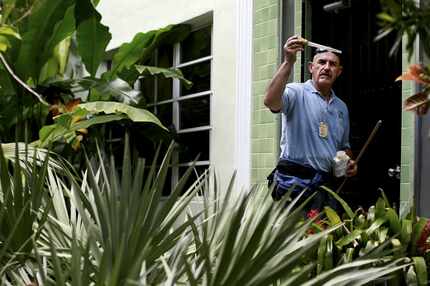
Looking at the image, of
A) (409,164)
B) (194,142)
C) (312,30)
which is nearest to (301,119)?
(409,164)

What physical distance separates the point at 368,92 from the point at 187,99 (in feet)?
9.59

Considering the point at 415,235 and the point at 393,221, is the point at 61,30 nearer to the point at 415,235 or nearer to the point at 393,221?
the point at 393,221

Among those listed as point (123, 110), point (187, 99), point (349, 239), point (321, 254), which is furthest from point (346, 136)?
point (187, 99)

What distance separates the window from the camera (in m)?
8.40

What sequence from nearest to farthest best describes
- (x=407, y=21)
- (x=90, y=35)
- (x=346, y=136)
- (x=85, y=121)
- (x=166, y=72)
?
(x=407, y=21) → (x=346, y=136) → (x=85, y=121) → (x=166, y=72) → (x=90, y=35)

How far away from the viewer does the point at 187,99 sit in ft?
28.8

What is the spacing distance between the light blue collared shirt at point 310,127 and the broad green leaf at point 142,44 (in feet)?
10.0

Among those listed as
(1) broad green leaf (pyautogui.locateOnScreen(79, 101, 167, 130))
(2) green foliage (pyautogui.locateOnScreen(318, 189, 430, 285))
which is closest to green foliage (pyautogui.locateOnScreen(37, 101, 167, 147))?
(1) broad green leaf (pyautogui.locateOnScreen(79, 101, 167, 130))

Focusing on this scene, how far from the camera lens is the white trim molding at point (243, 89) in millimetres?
7418

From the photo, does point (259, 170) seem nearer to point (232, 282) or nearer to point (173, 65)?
→ point (173, 65)

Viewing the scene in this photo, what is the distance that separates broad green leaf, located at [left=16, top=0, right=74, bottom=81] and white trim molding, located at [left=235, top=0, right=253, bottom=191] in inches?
77.0

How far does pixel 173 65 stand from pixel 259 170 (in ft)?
8.25

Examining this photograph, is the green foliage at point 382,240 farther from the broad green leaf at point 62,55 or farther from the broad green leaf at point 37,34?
the broad green leaf at point 62,55

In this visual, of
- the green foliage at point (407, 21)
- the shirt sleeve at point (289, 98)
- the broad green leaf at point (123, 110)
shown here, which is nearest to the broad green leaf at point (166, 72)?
the broad green leaf at point (123, 110)
